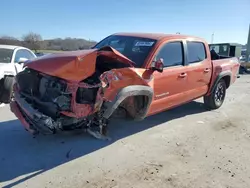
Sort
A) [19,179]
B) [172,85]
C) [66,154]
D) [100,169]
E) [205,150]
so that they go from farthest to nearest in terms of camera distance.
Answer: [172,85], [205,150], [66,154], [100,169], [19,179]

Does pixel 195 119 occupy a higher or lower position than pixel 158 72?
lower

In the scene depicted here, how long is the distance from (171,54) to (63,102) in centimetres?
245

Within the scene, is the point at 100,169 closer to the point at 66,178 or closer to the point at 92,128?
the point at 66,178

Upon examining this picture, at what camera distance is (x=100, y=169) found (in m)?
3.76

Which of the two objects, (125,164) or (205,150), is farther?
(205,150)

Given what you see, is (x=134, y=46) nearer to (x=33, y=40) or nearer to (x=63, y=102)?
(x=63, y=102)

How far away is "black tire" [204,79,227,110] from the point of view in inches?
277

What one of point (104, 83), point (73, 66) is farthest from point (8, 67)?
point (104, 83)

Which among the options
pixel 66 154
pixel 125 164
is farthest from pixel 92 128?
pixel 125 164

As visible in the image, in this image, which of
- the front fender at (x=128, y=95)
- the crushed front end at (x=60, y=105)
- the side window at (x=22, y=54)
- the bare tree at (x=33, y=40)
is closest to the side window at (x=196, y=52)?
the front fender at (x=128, y=95)

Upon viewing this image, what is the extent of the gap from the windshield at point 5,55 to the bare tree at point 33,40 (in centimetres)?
2354

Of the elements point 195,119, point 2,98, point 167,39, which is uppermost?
point 167,39

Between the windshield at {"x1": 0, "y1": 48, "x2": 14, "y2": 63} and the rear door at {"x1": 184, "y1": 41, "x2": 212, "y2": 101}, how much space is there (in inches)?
191

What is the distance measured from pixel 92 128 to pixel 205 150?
1.98 meters
